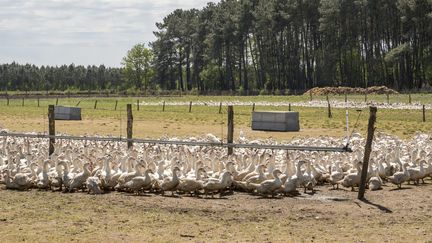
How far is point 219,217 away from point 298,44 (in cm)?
9338

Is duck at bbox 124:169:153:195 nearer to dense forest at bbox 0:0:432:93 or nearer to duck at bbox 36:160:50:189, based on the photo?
duck at bbox 36:160:50:189

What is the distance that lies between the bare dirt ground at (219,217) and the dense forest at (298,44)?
66.4m

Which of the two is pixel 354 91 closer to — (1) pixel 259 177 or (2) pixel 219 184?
(1) pixel 259 177

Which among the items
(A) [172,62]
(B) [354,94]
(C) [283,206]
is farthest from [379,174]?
(A) [172,62]

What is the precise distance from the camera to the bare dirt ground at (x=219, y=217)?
13992mm

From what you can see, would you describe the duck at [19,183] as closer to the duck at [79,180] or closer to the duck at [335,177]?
the duck at [79,180]

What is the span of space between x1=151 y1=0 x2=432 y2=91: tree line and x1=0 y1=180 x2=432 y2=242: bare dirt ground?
6655 cm

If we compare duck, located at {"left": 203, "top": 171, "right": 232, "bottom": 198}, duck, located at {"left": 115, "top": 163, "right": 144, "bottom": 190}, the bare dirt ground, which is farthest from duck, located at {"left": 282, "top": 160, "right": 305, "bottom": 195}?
duck, located at {"left": 115, "top": 163, "right": 144, "bottom": 190}

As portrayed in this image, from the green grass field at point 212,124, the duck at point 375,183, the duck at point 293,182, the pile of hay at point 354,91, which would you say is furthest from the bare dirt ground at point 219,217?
the pile of hay at point 354,91

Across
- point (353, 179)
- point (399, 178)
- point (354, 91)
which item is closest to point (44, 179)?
point (353, 179)

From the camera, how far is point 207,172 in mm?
19797

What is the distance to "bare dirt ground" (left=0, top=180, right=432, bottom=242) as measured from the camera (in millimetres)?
13992

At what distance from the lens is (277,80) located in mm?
111062

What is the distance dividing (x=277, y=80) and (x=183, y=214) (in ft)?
314
